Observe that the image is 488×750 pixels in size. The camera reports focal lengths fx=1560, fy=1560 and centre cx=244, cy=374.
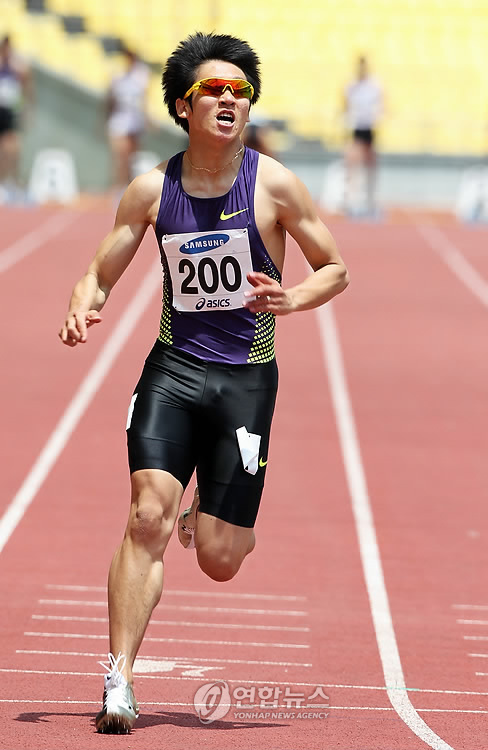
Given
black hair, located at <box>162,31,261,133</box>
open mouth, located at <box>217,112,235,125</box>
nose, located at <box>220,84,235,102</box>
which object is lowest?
open mouth, located at <box>217,112,235,125</box>

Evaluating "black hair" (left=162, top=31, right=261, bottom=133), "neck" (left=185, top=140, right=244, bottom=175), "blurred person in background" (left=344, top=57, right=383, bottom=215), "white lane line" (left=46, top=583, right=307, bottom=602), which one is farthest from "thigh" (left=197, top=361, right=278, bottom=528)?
"blurred person in background" (left=344, top=57, right=383, bottom=215)

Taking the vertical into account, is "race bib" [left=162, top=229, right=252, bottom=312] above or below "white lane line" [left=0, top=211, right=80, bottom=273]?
above

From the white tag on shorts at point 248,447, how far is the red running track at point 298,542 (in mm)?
778

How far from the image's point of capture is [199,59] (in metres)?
4.96

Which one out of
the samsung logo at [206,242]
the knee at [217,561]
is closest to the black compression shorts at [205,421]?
the knee at [217,561]

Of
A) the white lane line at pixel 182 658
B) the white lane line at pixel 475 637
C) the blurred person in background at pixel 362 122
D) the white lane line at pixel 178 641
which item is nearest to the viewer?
the white lane line at pixel 182 658

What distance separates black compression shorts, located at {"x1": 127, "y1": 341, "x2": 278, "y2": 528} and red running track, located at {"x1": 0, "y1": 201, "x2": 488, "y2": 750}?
0.70 metres

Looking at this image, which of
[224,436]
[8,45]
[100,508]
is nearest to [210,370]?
[224,436]

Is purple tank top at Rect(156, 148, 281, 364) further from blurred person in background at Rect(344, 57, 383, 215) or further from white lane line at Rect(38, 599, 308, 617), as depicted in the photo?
blurred person in background at Rect(344, 57, 383, 215)

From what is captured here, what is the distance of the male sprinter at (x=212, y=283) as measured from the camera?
485 cm

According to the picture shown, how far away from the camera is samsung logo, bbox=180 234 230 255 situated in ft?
15.9

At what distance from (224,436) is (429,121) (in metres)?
21.2

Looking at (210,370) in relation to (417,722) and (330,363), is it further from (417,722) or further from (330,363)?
(330,363)

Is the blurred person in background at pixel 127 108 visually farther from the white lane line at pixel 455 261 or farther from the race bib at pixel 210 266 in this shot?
the race bib at pixel 210 266
